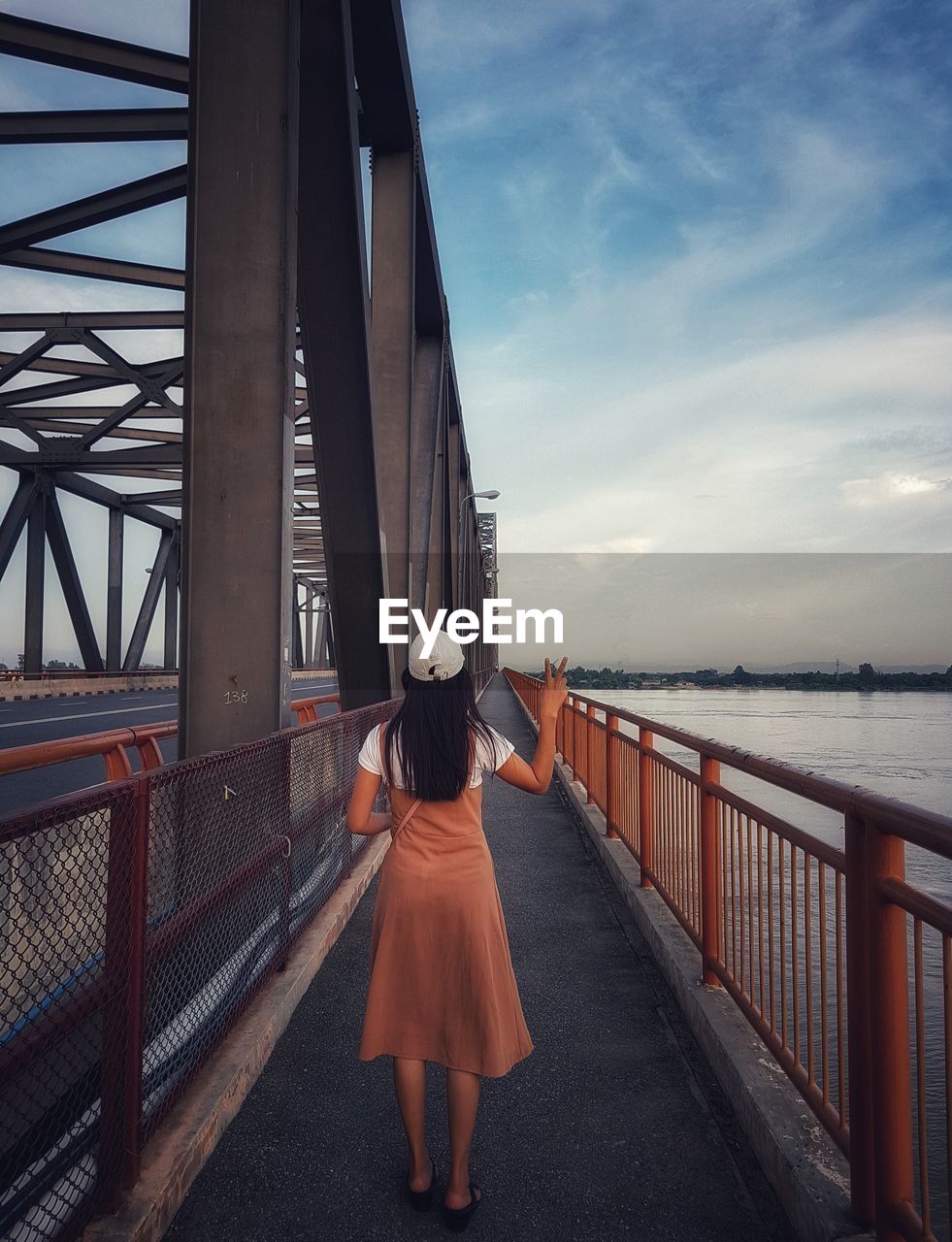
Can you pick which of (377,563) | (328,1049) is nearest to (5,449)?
(377,563)

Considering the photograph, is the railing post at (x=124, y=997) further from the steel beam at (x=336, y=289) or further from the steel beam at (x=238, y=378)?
the steel beam at (x=336, y=289)

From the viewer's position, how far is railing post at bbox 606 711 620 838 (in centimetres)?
682

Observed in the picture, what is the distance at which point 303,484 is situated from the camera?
31266 mm

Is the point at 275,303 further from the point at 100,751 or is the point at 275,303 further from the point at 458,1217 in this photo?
the point at 458,1217

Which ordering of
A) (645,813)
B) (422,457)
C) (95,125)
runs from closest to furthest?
(645,813)
(95,125)
(422,457)

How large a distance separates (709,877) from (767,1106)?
117cm

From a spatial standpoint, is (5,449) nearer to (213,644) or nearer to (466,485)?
(466,485)

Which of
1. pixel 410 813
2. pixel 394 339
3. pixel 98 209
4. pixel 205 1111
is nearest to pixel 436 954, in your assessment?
pixel 410 813

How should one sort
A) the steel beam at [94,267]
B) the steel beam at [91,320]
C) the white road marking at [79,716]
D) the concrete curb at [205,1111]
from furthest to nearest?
the steel beam at [91,320], the white road marking at [79,716], the steel beam at [94,267], the concrete curb at [205,1111]

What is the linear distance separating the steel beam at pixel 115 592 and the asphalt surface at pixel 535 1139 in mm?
32876

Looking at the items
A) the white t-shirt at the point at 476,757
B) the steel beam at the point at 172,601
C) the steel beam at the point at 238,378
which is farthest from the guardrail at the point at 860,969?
the steel beam at the point at 172,601

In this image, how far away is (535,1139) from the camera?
2.83 metres

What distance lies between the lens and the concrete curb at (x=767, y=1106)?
7.21ft

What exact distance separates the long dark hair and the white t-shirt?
2 centimetres
